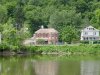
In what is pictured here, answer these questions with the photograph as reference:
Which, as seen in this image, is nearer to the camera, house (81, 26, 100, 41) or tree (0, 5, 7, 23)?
house (81, 26, 100, 41)

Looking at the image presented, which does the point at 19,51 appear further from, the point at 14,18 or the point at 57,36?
the point at 14,18

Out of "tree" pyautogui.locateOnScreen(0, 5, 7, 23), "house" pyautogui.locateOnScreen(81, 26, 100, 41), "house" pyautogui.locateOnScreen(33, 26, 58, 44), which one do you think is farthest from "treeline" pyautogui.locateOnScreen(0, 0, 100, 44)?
"house" pyautogui.locateOnScreen(81, 26, 100, 41)

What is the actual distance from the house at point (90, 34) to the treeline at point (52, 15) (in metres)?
1.40

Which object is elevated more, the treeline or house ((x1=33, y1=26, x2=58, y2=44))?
the treeline

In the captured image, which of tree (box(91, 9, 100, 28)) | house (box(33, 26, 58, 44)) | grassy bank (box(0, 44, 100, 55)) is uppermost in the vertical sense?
tree (box(91, 9, 100, 28))

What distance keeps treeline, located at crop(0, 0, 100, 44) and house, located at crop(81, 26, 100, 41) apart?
1.40 meters

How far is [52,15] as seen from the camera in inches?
3489

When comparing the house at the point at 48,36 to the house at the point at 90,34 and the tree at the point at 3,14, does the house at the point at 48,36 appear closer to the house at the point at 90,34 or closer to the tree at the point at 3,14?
the house at the point at 90,34

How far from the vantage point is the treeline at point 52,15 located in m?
84.8

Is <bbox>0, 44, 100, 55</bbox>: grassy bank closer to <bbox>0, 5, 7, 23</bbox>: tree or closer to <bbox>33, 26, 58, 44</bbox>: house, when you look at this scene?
<bbox>33, 26, 58, 44</bbox>: house

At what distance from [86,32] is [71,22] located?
8033mm

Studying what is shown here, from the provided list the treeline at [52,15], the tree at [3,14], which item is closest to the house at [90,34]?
the treeline at [52,15]

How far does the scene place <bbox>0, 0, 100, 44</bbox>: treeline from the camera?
278 feet

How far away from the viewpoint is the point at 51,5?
4144 inches
